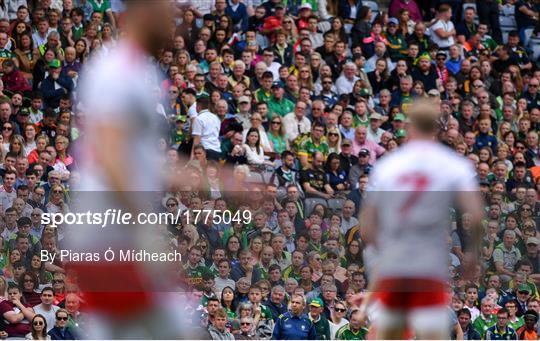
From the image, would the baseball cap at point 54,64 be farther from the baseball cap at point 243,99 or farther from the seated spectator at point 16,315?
the seated spectator at point 16,315

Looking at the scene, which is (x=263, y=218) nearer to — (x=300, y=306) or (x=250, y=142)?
(x=300, y=306)

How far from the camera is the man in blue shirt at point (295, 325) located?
42.4 feet

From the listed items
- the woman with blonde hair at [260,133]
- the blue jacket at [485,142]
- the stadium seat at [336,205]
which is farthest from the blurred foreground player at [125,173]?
the blue jacket at [485,142]

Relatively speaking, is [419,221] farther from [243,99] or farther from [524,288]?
[243,99]

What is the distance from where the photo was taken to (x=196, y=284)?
43.5 feet

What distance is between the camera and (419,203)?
6949 mm

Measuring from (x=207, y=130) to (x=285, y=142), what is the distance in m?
1.12

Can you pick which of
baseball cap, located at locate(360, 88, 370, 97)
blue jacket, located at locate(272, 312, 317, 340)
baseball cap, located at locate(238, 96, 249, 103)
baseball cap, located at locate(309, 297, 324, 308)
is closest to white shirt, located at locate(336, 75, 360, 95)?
baseball cap, located at locate(360, 88, 370, 97)

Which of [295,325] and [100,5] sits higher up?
[100,5]

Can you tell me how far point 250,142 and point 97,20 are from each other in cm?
267

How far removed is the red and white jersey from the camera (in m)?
6.93

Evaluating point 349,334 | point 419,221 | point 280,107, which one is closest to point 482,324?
point 349,334

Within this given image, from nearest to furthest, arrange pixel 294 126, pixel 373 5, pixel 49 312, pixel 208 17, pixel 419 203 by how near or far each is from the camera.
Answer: pixel 419 203
pixel 49 312
pixel 294 126
pixel 208 17
pixel 373 5

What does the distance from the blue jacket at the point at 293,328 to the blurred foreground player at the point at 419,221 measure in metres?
5.95
